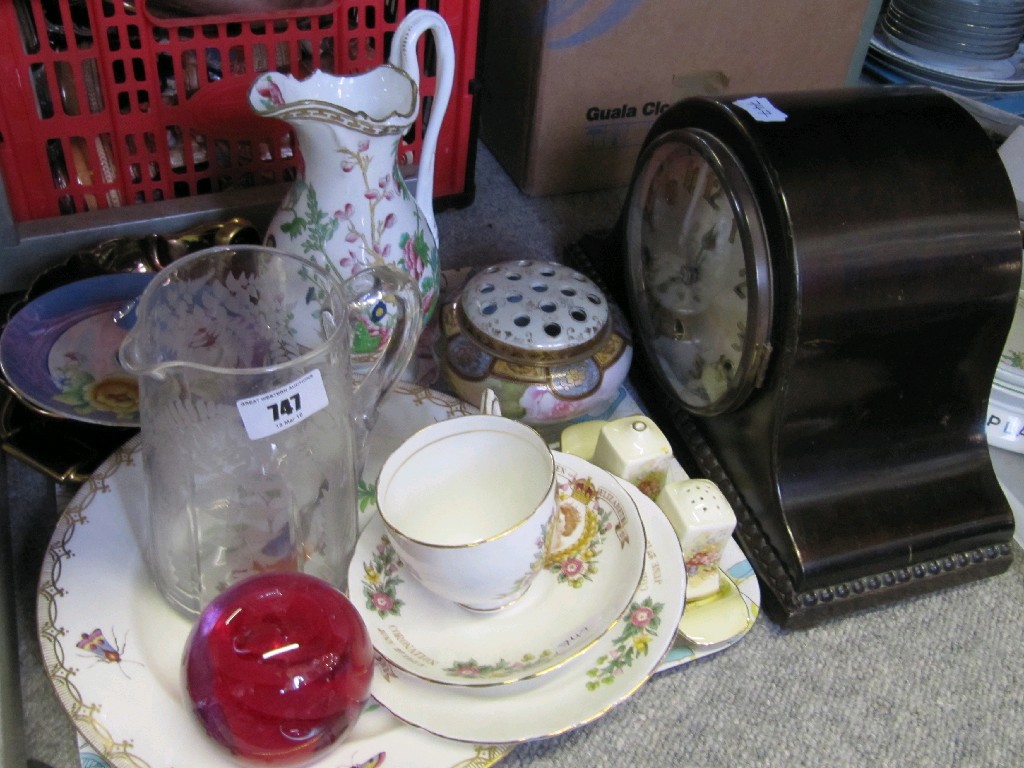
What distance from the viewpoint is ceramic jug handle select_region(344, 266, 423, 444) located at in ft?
1.55

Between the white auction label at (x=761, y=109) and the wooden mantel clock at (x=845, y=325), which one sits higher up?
the white auction label at (x=761, y=109)

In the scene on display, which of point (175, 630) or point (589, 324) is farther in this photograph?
point (589, 324)

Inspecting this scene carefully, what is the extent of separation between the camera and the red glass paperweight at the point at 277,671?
381 mm

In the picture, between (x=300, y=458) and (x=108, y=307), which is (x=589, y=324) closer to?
(x=300, y=458)

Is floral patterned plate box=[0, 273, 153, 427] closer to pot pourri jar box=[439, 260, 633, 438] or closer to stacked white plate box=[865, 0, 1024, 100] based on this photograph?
pot pourri jar box=[439, 260, 633, 438]

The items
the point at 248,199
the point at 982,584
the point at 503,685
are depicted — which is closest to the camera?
the point at 503,685

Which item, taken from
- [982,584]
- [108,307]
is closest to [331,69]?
[108,307]

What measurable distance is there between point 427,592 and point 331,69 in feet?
1.26

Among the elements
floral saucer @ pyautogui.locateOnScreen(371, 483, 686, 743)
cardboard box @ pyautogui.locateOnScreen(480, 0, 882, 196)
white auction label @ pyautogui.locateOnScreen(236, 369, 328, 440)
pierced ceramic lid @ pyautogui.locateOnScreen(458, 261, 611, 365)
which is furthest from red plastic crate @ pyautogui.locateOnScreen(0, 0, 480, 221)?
floral saucer @ pyautogui.locateOnScreen(371, 483, 686, 743)

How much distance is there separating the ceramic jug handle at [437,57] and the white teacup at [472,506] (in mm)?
175

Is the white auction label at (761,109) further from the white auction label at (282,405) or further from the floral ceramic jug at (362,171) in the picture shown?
the white auction label at (282,405)

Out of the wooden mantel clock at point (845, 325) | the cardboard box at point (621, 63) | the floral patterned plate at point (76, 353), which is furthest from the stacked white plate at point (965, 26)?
the floral patterned plate at point (76, 353)

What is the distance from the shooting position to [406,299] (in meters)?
0.47

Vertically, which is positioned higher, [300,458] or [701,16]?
[701,16]
